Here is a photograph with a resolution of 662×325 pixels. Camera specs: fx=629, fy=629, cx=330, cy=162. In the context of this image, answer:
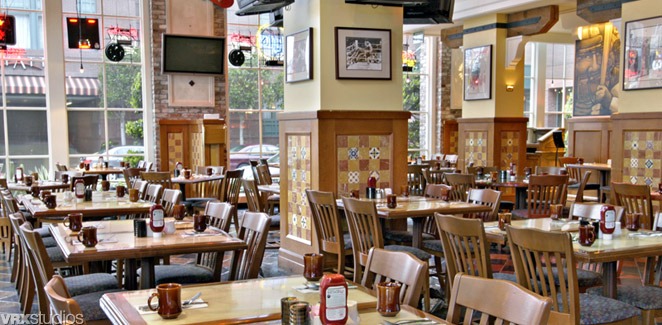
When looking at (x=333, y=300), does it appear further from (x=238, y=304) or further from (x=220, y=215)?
(x=220, y=215)

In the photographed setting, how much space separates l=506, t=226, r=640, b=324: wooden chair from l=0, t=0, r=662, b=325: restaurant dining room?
0.01 m

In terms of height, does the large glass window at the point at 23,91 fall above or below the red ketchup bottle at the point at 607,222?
above

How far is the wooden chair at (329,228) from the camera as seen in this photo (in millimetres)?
4934

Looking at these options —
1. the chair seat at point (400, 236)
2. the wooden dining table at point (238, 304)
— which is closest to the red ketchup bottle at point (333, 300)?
the wooden dining table at point (238, 304)

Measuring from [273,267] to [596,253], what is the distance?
13.1ft

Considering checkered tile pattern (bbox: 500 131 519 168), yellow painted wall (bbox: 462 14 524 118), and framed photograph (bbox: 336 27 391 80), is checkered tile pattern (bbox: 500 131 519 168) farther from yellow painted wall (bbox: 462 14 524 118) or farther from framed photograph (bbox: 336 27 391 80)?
framed photograph (bbox: 336 27 391 80)

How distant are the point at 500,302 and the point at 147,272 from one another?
91.5 inches

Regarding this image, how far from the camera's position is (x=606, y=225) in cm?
391

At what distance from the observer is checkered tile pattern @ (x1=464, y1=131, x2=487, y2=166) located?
1123 cm

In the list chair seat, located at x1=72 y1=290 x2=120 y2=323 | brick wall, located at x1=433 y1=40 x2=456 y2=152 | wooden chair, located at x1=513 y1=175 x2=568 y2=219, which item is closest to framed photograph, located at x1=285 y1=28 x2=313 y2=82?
wooden chair, located at x1=513 y1=175 x2=568 y2=219

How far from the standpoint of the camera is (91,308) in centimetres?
335

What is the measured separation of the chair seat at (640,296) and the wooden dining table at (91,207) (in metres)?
3.68

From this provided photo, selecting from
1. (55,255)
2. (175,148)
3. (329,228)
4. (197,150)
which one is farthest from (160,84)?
(329,228)

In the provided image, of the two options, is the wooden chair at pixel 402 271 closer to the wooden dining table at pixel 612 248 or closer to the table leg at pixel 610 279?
the wooden dining table at pixel 612 248
